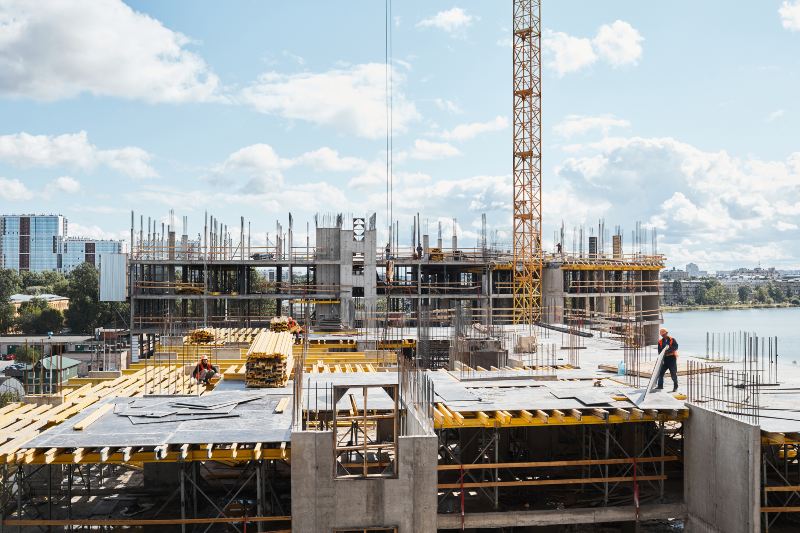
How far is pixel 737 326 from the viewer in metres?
127

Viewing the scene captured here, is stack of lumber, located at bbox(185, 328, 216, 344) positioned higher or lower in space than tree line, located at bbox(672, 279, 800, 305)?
higher

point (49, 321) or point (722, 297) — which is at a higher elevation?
point (49, 321)

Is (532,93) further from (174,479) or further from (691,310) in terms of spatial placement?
(691,310)

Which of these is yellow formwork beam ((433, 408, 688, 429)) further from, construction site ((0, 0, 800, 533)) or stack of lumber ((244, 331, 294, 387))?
stack of lumber ((244, 331, 294, 387))

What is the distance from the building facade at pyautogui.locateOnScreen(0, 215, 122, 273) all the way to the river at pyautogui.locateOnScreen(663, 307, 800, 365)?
14647 cm

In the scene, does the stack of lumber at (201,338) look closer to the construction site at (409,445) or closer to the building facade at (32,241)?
the construction site at (409,445)

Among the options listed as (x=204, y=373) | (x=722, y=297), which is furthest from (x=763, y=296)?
(x=204, y=373)

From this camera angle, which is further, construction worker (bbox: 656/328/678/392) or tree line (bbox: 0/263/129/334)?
tree line (bbox: 0/263/129/334)

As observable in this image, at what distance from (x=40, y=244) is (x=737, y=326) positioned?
180 meters

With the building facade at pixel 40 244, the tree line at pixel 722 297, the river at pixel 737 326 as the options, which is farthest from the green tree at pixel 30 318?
the tree line at pixel 722 297

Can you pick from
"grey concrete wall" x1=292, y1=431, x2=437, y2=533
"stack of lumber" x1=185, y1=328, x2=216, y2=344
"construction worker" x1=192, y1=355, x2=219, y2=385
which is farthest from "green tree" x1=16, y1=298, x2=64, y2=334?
"grey concrete wall" x1=292, y1=431, x2=437, y2=533

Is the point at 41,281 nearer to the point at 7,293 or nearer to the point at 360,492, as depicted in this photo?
the point at 7,293

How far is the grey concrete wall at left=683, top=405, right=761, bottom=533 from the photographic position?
1384 cm

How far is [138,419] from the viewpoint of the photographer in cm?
1506
